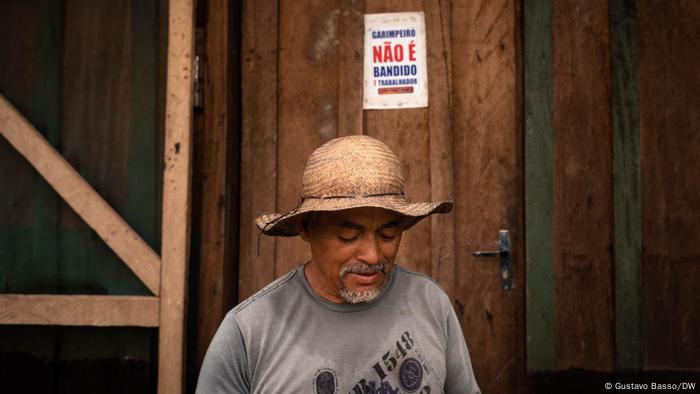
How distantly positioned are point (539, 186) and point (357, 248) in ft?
4.66

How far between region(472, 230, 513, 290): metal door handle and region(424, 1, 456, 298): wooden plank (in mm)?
182

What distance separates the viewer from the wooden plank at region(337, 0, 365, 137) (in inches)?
Answer: 105

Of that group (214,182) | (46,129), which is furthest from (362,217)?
(46,129)

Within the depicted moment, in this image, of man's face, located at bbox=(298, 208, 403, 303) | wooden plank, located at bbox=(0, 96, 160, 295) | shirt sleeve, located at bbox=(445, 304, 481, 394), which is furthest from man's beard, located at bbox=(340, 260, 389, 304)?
wooden plank, located at bbox=(0, 96, 160, 295)

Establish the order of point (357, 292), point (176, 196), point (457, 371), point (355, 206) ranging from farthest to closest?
point (176, 196)
point (457, 371)
point (357, 292)
point (355, 206)

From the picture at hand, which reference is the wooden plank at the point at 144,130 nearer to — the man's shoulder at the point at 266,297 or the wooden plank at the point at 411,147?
the wooden plank at the point at 411,147

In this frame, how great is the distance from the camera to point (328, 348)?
1.45 meters

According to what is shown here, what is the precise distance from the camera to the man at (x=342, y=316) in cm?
142

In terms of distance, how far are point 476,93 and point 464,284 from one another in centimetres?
97

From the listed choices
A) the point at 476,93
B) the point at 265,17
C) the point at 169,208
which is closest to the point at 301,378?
the point at 169,208

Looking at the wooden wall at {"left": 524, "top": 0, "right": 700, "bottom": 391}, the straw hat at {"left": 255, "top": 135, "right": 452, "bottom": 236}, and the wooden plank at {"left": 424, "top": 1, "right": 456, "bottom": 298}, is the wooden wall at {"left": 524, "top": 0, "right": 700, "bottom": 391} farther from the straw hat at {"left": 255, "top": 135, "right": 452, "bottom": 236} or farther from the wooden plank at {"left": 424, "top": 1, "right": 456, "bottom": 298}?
the straw hat at {"left": 255, "top": 135, "right": 452, "bottom": 236}

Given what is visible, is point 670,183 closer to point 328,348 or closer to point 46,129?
point 328,348

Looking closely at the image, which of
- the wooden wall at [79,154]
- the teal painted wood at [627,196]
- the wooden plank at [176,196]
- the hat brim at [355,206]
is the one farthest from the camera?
the wooden wall at [79,154]

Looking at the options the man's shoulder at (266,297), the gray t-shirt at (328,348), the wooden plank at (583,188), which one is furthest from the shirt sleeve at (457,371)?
the wooden plank at (583,188)
